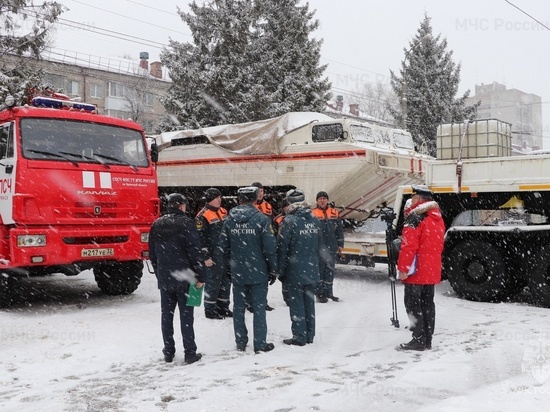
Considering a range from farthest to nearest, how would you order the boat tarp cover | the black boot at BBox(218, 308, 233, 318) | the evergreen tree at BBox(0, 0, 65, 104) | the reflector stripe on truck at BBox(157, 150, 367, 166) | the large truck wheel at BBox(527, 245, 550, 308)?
1. the evergreen tree at BBox(0, 0, 65, 104)
2. the boat tarp cover
3. the reflector stripe on truck at BBox(157, 150, 367, 166)
4. the large truck wheel at BBox(527, 245, 550, 308)
5. the black boot at BBox(218, 308, 233, 318)

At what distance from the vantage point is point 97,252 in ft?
Result: 28.0

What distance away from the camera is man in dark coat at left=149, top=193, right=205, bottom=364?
5.92 m

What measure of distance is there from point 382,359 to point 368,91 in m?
58.6

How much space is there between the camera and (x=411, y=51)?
27.9 metres

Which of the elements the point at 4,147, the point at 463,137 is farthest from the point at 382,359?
the point at 4,147

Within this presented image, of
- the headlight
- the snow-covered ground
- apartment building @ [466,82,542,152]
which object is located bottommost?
the snow-covered ground

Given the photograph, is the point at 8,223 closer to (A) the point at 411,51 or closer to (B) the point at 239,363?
(B) the point at 239,363

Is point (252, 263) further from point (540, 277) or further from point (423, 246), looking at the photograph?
point (540, 277)

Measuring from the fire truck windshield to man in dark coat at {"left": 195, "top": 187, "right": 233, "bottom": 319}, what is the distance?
1993 millimetres

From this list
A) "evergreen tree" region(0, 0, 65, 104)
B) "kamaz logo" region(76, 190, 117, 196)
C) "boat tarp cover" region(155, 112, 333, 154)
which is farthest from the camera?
"evergreen tree" region(0, 0, 65, 104)

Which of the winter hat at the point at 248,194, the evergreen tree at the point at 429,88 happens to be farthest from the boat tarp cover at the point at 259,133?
the evergreen tree at the point at 429,88

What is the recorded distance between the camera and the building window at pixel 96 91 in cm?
4469

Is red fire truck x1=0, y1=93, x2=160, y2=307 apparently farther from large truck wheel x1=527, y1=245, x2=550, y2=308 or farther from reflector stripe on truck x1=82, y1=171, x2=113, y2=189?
large truck wheel x1=527, y1=245, x2=550, y2=308

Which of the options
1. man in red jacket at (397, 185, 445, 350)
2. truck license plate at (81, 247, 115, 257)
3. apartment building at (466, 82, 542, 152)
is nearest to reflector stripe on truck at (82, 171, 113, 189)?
truck license plate at (81, 247, 115, 257)
